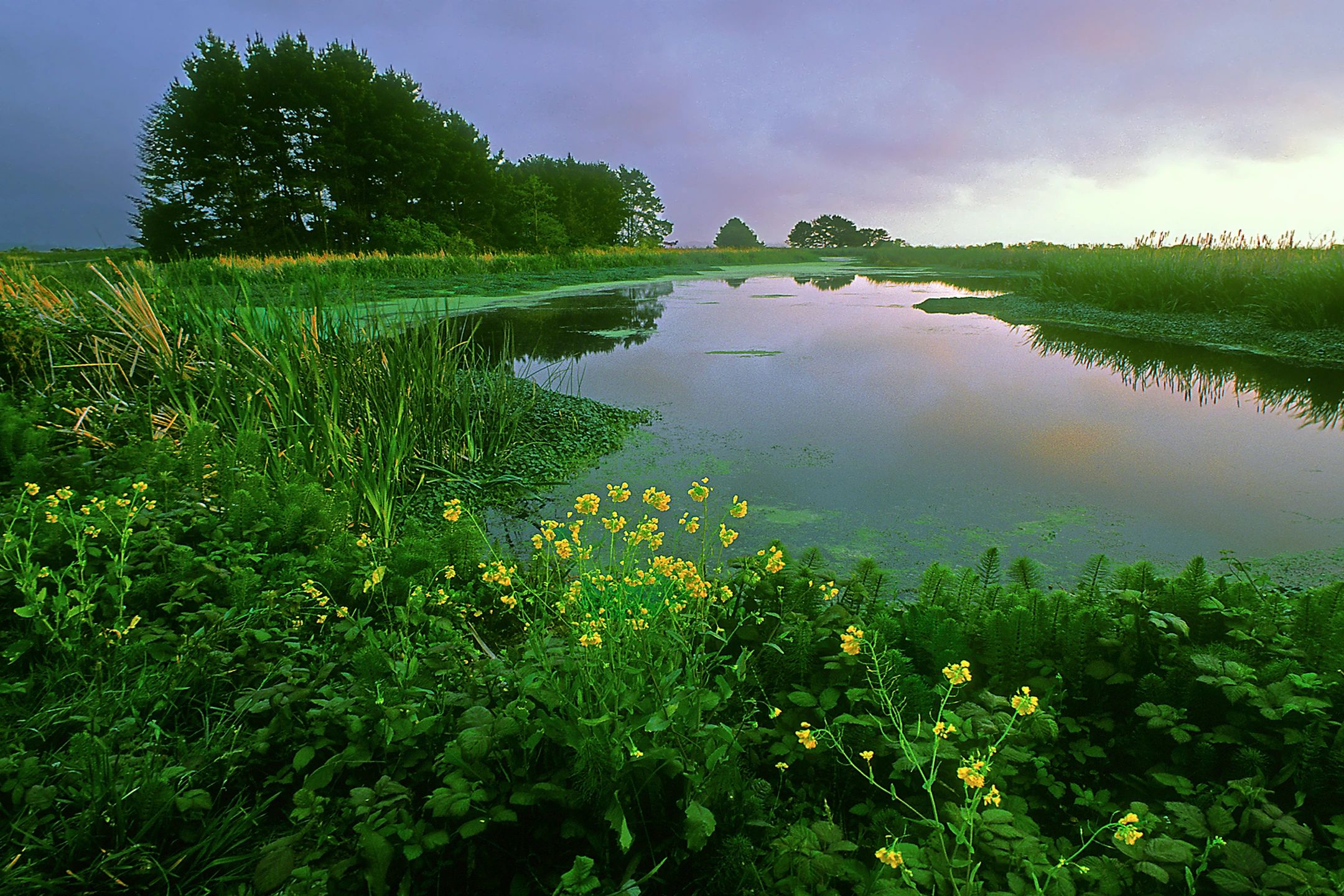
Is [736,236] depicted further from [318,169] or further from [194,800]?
[194,800]

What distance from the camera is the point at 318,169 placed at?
24.8 meters

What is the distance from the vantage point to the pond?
8.80ft

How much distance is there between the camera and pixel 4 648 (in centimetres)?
145

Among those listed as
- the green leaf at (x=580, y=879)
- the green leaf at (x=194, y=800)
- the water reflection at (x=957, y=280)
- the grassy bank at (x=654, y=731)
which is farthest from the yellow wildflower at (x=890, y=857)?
the water reflection at (x=957, y=280)

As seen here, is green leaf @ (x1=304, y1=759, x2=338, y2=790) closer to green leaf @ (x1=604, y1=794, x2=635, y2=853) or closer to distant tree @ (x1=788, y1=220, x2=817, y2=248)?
green leaf @ (x1=604, y1=794, x2=635, y2=853)

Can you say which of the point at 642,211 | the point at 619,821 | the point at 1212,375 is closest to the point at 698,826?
the point at 619,821

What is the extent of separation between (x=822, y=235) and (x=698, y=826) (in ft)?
225

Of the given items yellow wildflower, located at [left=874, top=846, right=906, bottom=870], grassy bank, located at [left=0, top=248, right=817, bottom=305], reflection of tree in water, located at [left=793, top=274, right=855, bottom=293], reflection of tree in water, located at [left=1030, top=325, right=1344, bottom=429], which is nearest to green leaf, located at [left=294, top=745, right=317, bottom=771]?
yellow wildflower, located at [left=874, top=846, right=906, bottom=870]

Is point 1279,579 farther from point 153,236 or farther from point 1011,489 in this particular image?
point 153,236

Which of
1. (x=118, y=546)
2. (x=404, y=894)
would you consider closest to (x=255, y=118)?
(x=118, y=546)

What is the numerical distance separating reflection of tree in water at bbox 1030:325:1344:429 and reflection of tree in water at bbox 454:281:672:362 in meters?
4.76

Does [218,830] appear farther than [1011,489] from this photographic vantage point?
No

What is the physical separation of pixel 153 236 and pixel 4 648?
27425 millimetres

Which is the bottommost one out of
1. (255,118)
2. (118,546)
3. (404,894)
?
(404,894)
